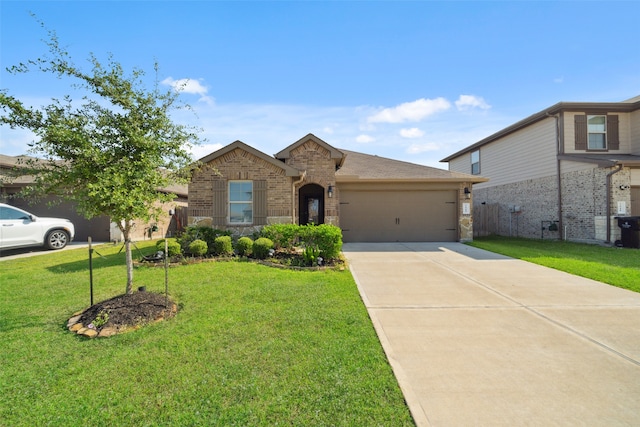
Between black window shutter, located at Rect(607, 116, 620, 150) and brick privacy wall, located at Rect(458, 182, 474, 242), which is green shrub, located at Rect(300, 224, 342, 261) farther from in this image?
black window shutter, located at Rect(607, 116, 620, 150)

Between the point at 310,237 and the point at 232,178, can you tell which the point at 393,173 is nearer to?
the point at 310,237

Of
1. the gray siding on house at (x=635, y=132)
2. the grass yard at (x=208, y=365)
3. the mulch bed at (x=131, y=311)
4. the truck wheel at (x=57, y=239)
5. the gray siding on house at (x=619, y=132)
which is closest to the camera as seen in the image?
the grass yard at (x=208, y=365)

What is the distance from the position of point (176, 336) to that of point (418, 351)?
292cm

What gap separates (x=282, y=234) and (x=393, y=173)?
657 cm

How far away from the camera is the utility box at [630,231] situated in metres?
10.9

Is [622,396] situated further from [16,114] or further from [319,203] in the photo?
[319,203]

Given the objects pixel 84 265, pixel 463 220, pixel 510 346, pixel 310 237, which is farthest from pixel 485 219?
pixel 84 265

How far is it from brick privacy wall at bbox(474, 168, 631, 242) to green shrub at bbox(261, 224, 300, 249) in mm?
12036

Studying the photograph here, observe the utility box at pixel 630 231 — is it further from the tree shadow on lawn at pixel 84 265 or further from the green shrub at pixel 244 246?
the tree shadow on lawn at pixel 84 265

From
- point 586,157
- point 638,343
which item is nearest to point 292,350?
point 638,343

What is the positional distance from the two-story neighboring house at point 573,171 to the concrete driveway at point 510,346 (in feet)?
24.6

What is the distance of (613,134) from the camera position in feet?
44.0

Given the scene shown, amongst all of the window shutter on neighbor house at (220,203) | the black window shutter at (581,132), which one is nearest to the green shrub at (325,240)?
the window shutter on neighbor house at (220,203)

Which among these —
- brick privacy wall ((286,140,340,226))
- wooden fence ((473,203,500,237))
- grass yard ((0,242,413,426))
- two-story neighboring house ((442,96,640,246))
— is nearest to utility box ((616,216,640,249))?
two-story neighboring house ((442,96,640,246))
